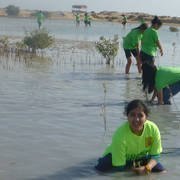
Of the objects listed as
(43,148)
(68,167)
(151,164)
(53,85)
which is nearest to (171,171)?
(151,164)

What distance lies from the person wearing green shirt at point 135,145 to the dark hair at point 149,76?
14.0ft

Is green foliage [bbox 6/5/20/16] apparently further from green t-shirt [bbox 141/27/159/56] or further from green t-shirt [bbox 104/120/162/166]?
green t-shirt [bbox 104/120/162/166]

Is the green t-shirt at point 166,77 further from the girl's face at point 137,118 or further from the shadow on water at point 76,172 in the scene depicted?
the girl's face at point 137,118

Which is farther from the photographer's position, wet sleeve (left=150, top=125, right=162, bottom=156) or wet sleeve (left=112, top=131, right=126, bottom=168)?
wet sleeve (left=150, top=125, right=162, bottom=156)

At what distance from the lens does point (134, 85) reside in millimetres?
12898

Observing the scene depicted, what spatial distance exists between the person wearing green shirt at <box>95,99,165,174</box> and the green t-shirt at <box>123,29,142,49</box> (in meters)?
8.10

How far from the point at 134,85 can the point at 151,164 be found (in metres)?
6.99

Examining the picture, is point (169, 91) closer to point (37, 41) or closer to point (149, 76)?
point (149, 76)

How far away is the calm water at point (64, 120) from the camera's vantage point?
6.30 meters

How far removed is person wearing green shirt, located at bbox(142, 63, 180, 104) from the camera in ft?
32.4

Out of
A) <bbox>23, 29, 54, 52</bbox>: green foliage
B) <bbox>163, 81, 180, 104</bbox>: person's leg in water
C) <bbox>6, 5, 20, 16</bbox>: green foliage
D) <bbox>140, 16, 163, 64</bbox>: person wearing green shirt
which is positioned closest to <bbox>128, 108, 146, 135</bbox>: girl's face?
<bbox>163, 81, 180, 104</bbox>: person's leg in water

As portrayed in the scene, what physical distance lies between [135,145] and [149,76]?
14.9ft

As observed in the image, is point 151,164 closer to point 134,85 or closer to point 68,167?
point 68,167

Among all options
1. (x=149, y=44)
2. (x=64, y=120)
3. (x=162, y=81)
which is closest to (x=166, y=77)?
(x=162, y=81)
